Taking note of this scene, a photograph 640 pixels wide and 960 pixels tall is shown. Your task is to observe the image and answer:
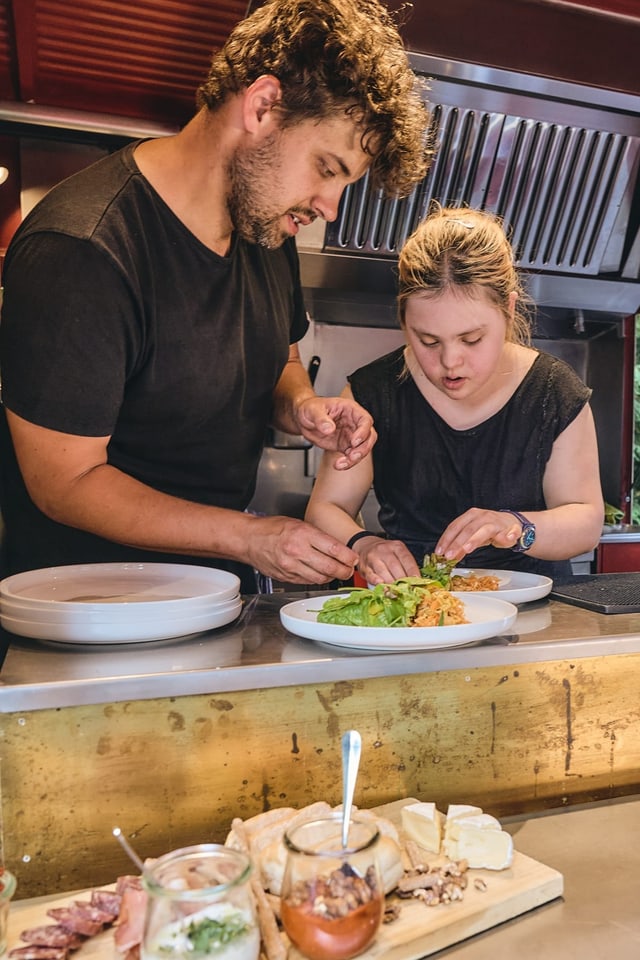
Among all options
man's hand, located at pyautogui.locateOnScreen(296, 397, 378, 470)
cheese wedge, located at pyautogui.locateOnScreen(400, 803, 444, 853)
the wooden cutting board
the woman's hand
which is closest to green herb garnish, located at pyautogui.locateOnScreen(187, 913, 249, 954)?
the wooden cutting board

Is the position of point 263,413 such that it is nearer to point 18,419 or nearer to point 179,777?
point 18,419

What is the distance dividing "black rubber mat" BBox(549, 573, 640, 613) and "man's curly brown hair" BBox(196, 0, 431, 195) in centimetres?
101

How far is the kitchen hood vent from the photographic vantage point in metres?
3.64

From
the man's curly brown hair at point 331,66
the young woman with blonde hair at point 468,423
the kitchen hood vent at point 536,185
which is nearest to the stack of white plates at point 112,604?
the young woman with blonde hair at point 468,423

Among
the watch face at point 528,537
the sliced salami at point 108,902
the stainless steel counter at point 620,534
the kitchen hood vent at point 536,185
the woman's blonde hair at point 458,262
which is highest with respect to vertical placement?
the kitchen hood vent at point 536,185

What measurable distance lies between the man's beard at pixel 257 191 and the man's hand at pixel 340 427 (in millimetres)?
400

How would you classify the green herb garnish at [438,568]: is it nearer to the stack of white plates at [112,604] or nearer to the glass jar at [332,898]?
the stack of white plates at [112,604]

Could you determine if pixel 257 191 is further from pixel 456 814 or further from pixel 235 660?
pixel 456 814

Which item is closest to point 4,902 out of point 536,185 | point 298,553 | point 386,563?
point 298,553

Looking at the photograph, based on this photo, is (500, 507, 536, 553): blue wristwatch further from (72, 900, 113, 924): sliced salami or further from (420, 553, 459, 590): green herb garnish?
(72, 900, 113, 924): sliced salami

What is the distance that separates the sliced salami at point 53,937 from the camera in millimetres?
941

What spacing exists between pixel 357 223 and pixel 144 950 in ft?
11.0

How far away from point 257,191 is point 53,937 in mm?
1485

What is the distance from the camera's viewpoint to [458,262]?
85.7 inches
